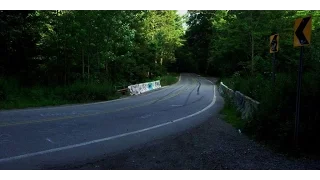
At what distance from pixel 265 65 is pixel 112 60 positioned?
45.7 feet

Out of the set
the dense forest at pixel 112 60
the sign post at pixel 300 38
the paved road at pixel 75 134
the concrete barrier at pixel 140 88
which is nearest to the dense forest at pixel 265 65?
the dense forest at pixel 112 60

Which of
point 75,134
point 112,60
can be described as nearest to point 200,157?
point 75,134

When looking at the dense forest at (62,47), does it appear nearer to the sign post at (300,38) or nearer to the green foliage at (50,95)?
the green foliage at (50,95)

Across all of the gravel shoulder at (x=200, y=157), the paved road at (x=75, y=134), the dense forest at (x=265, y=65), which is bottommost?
the paved road at (x=75, y=134)

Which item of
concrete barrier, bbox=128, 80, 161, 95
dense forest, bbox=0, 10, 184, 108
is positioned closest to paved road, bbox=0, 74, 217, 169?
dense forest, bbox=0, 10, 184, 108

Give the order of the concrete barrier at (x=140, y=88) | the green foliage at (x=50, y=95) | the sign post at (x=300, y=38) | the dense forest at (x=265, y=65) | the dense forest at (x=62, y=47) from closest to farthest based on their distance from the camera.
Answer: the sign post at (x=300, y=38), the dense forest at (x=265, y=65), the green foliage at (x=50, y=95), the dense forest at (x=62, y=47), the concrete barrier at (x=140, y=88)

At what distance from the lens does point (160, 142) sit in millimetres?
9711

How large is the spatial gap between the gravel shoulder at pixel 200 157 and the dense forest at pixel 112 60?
0.83 metres

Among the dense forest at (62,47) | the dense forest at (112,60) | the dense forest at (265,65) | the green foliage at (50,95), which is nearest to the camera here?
the dense forest at (265,65)

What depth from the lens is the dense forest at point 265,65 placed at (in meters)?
8.31

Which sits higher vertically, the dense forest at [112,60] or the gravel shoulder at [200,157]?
the dense forest at [112,60]

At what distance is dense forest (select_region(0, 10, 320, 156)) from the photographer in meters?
8.84
